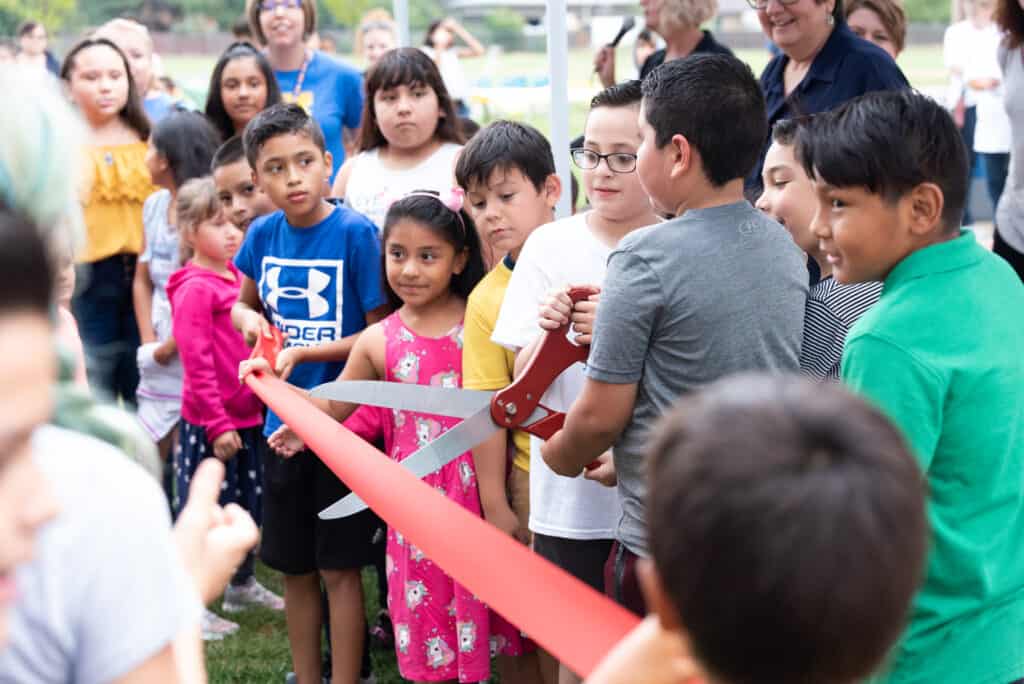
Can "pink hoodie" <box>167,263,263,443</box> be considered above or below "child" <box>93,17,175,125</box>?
below

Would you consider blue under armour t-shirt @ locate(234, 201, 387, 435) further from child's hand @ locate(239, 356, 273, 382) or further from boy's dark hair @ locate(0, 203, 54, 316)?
boy's dark hair @ locate(0, 203, 54, 316)

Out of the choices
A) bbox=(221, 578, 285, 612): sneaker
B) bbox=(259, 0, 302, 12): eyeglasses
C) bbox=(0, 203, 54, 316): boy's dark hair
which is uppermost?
bbox=(259, 0, 302, 12): eyeglasses

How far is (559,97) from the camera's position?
4.16 metres

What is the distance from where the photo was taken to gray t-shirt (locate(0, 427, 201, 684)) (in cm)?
115

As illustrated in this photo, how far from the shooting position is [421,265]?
353 centimetres

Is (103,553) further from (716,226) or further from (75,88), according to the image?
(75,88)

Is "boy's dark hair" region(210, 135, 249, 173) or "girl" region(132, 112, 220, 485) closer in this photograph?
"boy's dark hair" region(210, 135, 249, 173)

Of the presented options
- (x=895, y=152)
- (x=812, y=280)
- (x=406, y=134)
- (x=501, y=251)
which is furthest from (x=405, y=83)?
(x=895, y=152)

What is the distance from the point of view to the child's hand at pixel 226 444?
443cm

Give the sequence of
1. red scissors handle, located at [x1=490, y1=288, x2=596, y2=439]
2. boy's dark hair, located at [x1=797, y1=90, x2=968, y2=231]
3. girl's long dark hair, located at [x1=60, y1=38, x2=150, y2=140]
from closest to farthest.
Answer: boy's dark hair, located at [x1=797, y1=90, x2=968, y2=231], red scissors handle, located at [x1=490, y1=288, x2=596, y2=439], girl's long dark hair, located at [x1=60, y1=38, x2=150, y2=140]

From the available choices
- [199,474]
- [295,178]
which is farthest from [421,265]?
[199,474]

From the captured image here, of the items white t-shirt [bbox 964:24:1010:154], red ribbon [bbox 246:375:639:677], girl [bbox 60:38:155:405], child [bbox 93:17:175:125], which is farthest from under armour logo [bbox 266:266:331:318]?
white t-shirt [bbox 964:24:1010:154]

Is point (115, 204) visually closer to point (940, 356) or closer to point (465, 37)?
point (940, 356)

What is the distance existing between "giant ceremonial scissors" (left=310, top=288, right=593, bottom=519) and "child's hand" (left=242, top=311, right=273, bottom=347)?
0.94 meters
